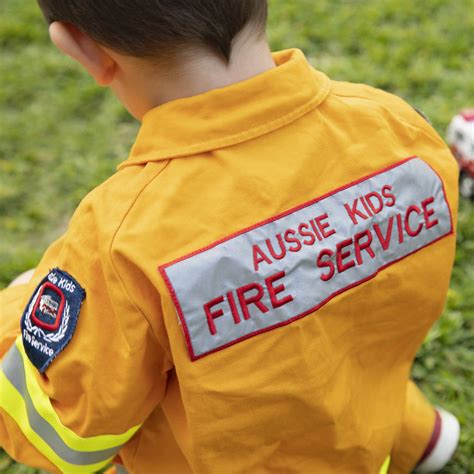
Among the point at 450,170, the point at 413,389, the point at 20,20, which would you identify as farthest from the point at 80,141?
the point at 450,170

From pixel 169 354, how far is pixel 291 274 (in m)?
0.24

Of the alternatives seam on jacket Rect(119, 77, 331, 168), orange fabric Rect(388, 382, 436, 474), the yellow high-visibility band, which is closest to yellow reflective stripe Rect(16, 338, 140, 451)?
the yellow high-visibility band

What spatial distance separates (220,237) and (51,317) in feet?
1.03

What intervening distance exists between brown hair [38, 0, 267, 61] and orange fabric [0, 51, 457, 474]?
0.08 metres

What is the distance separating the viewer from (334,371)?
1282 millimetres

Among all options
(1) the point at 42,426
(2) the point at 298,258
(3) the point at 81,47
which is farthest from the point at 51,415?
(3) the point at 81,47

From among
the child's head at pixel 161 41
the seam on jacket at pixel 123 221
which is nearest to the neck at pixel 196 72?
the child's head at pixel 161 41

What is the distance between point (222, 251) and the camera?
112 centimetres

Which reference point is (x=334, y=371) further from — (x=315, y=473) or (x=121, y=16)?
(x=121, y=16)

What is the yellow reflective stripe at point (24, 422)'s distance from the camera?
1.32 metres

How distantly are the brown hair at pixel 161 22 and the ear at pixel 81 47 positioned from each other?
2 centimetres

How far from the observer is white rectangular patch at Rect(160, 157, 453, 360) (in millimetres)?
1113

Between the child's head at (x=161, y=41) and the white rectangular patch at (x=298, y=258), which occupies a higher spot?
the child's head at (x=161, y=41)

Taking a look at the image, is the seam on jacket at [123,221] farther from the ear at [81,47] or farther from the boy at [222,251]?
the ear at [81,47]
